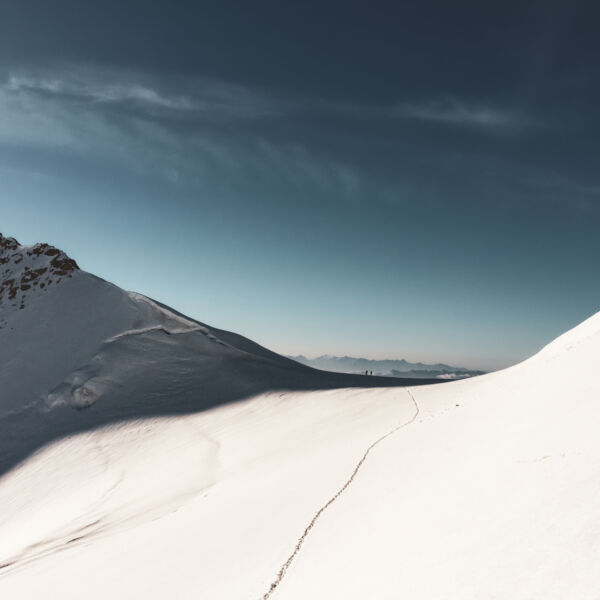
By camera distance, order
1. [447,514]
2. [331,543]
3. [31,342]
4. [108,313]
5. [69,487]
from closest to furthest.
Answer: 1. [447,514]
2. [331,543]
3. [69,487]
4. [31,342]
5. [108,313]

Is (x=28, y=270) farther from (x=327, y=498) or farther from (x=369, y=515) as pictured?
(x=369, y=515)

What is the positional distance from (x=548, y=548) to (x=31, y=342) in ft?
127

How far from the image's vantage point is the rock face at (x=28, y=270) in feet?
128

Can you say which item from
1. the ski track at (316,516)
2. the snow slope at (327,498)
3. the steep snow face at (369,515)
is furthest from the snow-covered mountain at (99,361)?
the ski track at (316,516)

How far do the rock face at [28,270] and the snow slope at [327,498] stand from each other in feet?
56.2

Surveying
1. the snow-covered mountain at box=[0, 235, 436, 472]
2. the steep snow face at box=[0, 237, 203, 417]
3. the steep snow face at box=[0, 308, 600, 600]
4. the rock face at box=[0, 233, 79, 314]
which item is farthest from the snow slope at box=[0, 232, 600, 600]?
the rock face at box=[0, 233, 79, 314]

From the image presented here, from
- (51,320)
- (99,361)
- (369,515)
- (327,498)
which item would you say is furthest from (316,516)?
(51,320)

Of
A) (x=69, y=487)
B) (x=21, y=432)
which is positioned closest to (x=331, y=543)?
(x=69, y=487)

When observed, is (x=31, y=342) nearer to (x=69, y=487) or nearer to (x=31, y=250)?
(x=31, y=250)

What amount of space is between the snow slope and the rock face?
1713 centimetres

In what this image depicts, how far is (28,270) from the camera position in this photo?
135 feet

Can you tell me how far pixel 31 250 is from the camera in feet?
143

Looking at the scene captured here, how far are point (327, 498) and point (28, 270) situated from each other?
42573 millimetres

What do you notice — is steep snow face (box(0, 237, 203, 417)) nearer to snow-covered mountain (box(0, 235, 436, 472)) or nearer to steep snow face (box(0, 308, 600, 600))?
snow-covered mountain (box(0, 235, 436, 472))
